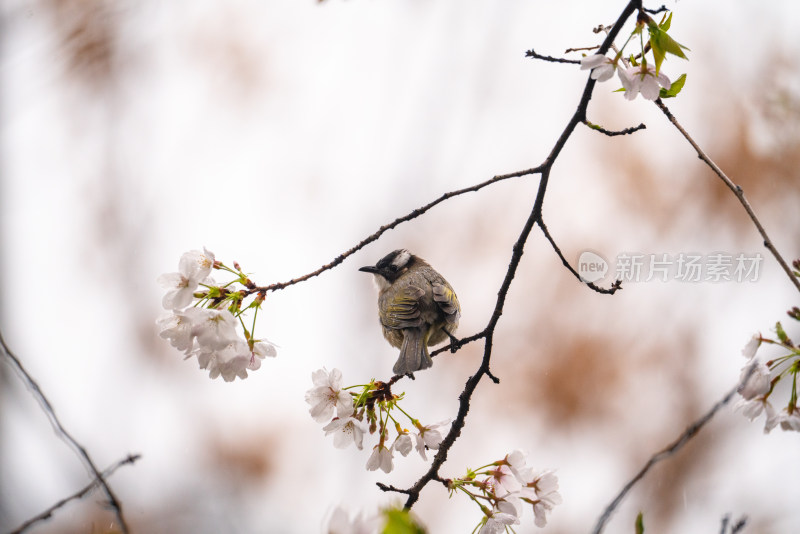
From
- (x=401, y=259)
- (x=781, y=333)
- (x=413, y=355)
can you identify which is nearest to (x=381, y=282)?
(x=401, y=259)

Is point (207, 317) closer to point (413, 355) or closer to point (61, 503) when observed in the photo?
point (61, 503)

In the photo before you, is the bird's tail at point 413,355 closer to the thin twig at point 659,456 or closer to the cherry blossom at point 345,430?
the cherry blossom at point 345,430

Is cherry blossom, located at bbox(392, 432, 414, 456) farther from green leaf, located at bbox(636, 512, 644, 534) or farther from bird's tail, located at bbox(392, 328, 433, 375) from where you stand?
green leaf, located at bbox(636, 512, 644, 534)

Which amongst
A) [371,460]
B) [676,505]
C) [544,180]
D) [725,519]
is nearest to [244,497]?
[676,505]

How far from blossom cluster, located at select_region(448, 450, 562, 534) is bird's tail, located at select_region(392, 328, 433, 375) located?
0.32m

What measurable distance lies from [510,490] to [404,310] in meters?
0.90

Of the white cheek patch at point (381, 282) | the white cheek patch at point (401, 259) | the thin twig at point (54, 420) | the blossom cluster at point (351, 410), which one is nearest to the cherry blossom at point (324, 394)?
the blossom cluster at point (351, 410)

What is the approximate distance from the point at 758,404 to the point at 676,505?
289cm

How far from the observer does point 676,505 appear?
3.79 m

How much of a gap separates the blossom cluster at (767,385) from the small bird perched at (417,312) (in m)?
0.76

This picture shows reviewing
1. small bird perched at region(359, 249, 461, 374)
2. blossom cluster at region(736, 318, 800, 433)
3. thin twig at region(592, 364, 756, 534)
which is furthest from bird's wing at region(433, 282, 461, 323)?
thin twig at region(592, 364, 756, 534)

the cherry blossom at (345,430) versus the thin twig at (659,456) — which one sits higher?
the cherry blossom at (345,430)

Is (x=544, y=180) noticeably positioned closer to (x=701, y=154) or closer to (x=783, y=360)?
(x=701, y=154)

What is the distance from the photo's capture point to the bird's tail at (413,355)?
1.67m
